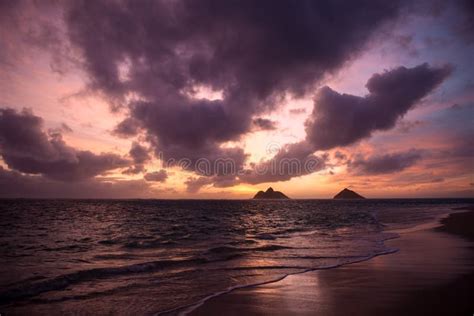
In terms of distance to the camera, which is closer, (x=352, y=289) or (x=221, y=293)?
(x=352, y=289)

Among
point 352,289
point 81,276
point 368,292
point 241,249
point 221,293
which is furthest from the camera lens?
point 241,249

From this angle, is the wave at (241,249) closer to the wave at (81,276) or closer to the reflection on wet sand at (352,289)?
the wave at (81,276)

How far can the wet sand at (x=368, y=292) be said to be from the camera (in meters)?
8.77

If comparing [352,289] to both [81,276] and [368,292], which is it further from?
[81,276]

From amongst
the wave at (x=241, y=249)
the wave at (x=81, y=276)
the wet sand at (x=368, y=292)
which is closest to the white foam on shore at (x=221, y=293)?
the wet sand at (x=368, y=292)

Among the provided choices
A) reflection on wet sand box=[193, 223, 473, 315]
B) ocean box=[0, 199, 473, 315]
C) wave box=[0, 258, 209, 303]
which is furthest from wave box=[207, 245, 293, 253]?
reflection on wet sand box=[193, 223, 473, 315]

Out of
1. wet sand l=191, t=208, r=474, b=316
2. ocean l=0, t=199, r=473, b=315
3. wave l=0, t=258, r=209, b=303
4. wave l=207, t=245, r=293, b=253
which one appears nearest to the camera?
wet sand l=191, t=208, r=474, b=316

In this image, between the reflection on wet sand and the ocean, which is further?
the ocean

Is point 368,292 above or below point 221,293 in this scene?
above

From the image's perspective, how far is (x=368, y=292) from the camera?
10.4 meters

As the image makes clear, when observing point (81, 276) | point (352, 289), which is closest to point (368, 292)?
point (352, 289)

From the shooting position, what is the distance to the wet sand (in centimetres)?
877

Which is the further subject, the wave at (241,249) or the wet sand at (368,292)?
the wave at (241,249)

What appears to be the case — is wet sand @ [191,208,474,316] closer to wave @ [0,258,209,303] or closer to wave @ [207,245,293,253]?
wave @ [0,258,209,303]
